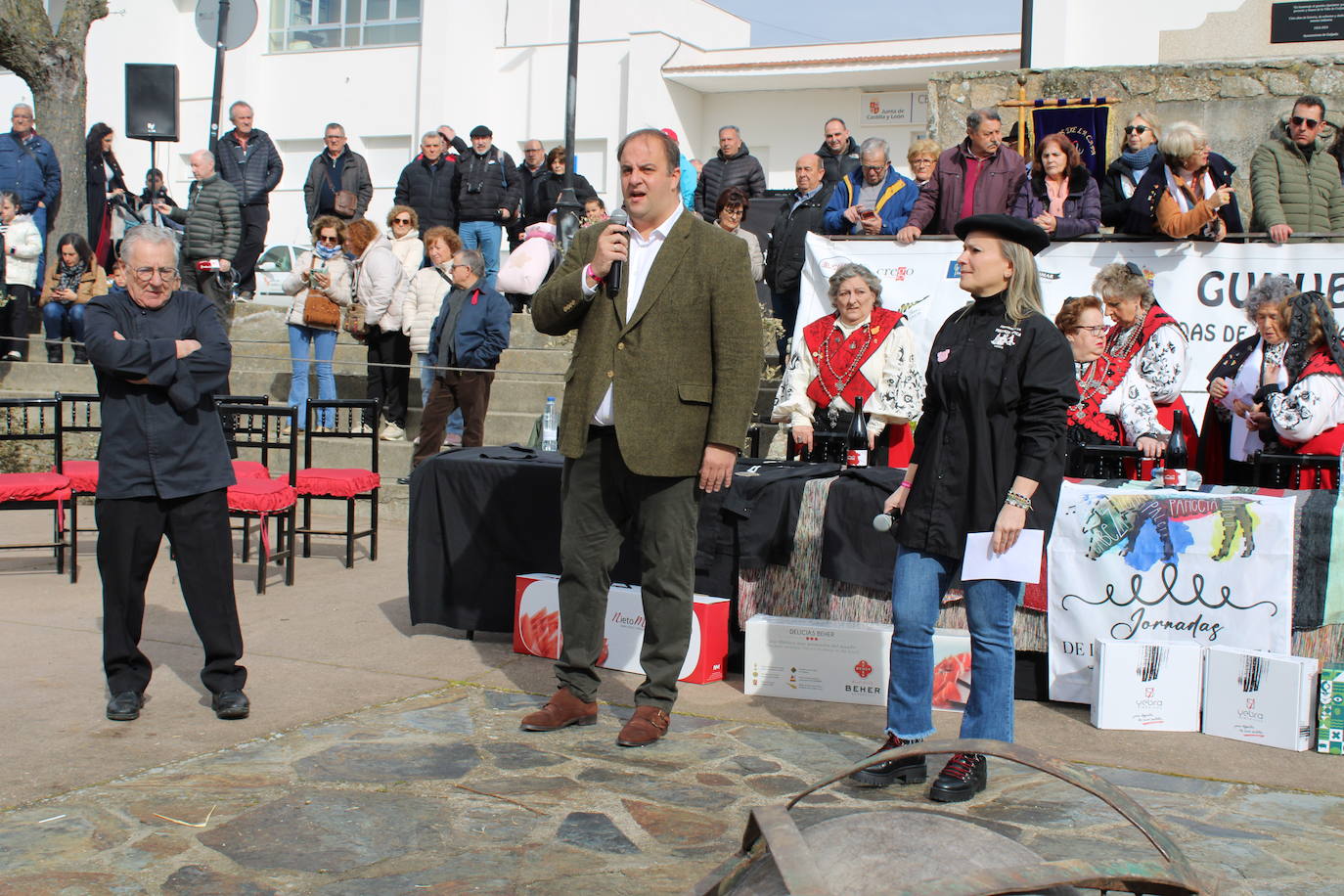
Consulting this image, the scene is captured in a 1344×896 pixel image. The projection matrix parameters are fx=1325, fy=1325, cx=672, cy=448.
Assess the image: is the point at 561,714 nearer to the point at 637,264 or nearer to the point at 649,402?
the point at 649,402

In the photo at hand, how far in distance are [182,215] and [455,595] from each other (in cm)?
994

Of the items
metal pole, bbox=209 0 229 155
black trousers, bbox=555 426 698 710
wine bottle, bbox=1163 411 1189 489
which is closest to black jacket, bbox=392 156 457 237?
metal pole, bbox=209 0 229 155

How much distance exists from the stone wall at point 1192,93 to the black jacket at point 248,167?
6750 millimetres

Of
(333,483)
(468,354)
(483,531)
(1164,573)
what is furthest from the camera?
(468,354)

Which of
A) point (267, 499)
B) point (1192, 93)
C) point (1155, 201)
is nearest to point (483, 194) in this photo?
point (1192, 93)

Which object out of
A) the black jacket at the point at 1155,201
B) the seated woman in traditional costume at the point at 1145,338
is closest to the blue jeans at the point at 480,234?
the black jacket at the point at 1155,201

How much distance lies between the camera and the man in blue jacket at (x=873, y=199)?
930 centimetres

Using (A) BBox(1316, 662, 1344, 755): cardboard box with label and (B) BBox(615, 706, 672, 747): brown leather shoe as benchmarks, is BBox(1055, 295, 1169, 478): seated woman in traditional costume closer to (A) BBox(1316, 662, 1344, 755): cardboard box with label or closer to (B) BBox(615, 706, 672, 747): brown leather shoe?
(A) BBox(1316, 662, 1344, 755): cardboard box with label

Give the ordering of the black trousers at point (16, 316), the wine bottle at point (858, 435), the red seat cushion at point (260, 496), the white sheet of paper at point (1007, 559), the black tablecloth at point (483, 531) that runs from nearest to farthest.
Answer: the white sheet of paper at point (1007, 559) → the black tablecloth at point (483, 531) → the wine bottle at point (858, 435) → the red seat cushion at point (260, 496) → the black trousers at point (16, 316)

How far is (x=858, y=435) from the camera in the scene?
21.3ft

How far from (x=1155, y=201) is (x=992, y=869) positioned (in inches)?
285

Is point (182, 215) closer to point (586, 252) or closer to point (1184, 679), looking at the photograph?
point (586, 252)

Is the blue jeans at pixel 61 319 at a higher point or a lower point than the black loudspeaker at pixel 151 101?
lower

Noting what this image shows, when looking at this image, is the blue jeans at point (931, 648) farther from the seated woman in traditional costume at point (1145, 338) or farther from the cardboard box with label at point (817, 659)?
the seated woman in traditional costume at point (1145, 338)
